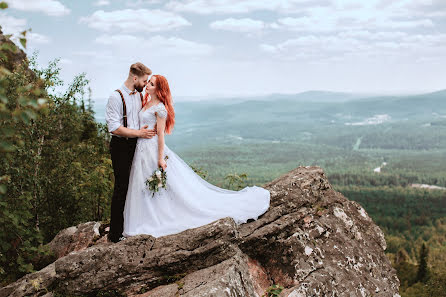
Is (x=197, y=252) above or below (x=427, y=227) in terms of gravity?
above

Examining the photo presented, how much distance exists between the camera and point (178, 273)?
6777 mm

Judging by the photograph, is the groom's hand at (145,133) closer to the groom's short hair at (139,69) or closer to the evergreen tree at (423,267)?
the groom's short hair at (139,69)

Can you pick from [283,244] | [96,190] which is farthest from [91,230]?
[283,244]

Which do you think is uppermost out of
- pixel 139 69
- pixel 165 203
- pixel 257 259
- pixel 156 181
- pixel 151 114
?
pixel 139 69

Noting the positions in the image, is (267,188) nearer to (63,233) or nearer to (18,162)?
(63,233)

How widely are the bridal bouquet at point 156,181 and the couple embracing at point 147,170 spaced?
91 mm

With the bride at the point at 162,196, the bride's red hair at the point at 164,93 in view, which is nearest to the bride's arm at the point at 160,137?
the bride at the point at 162,196

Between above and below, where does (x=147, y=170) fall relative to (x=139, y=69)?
below

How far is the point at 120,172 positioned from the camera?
7.42 meters

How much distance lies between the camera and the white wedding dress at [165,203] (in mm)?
7395

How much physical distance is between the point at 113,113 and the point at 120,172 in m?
1.22

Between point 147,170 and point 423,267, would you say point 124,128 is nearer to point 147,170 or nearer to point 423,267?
point 147,170

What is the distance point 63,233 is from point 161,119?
5414 mm

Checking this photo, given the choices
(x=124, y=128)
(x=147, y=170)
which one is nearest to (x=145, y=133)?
(x=124, y=128)
